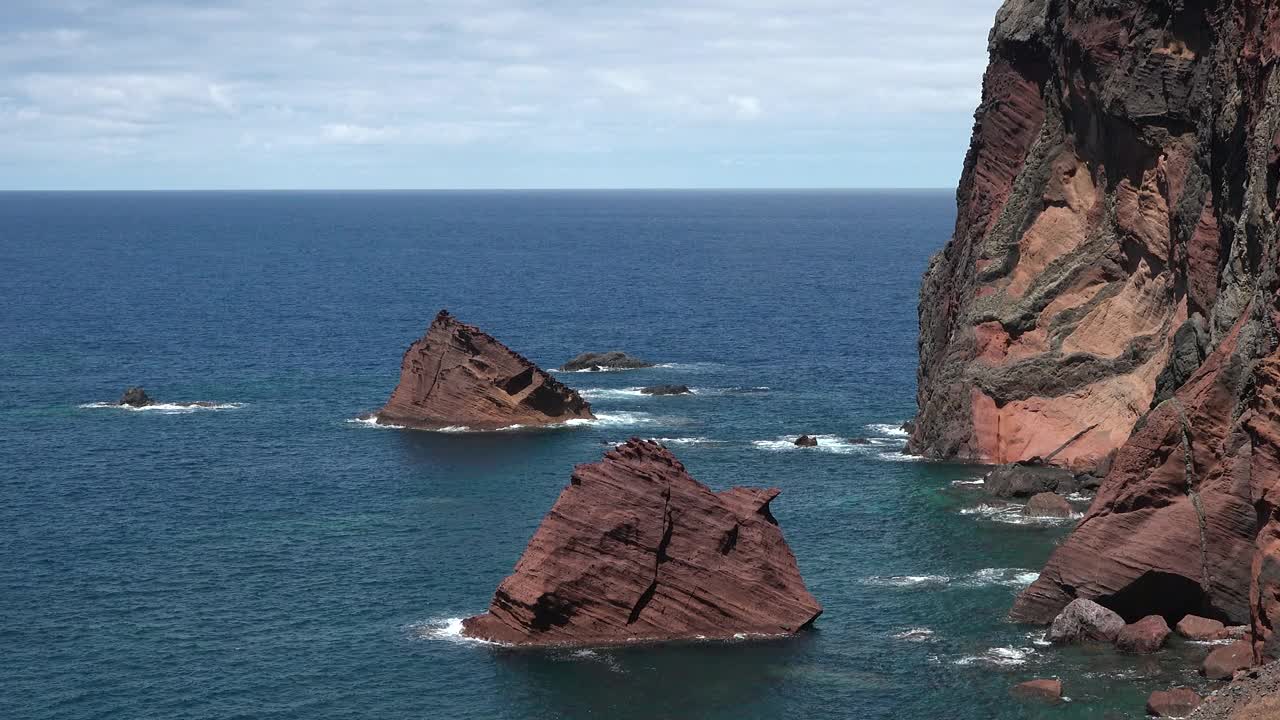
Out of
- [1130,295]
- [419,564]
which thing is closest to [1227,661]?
[419,564]

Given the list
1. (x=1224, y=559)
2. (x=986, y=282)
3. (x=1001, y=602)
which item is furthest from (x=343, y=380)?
(x=1224, y=559)

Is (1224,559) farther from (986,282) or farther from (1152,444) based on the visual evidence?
(986,282)

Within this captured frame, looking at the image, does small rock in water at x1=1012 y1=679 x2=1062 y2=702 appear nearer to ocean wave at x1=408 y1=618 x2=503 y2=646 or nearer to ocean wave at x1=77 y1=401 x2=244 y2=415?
ocean wave at x1=408 y1=618 x2=503 y2=646

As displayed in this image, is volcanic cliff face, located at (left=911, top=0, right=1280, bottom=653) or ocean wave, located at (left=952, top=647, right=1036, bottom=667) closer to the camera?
volcanic cliff face, located at (left=911, top=0, right=1280, bottom=653)

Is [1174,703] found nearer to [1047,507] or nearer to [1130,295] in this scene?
[1047,507]

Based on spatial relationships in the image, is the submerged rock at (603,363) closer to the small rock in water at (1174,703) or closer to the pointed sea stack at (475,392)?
the pointed sea stack at (475,392)

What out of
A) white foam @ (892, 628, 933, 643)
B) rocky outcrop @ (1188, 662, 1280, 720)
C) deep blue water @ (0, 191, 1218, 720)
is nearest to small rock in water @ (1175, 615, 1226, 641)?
deep blue water @ (0, 191, 1218, 720)
